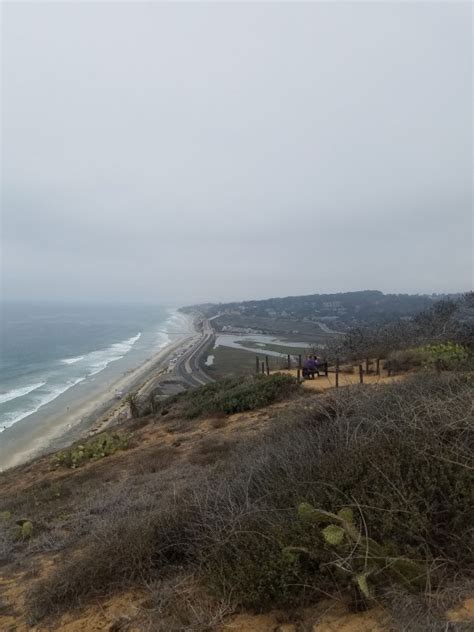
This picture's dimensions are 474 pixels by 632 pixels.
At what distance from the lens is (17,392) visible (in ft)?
130

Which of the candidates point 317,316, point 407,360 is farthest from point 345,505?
point 317,316

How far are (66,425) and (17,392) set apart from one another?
14.9 m

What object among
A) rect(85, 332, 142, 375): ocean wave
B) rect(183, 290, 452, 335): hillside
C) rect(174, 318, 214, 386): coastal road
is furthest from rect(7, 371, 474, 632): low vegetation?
rect(183, 290, 452, 335): hillside

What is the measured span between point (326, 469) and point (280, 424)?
11.3 feet

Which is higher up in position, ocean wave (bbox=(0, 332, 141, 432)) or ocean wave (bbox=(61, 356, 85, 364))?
ocean wave (bbox=(61, 356, 85, 364))

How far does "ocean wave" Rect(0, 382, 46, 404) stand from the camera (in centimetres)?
3712

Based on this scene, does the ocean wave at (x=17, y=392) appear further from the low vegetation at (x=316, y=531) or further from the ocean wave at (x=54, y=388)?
the low vegetation at (x=316, y=531)

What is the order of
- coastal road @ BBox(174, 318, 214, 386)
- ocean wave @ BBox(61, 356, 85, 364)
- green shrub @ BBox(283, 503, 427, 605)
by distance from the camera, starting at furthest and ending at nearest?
ocean wave @ BBox(61, 356, 85, 364)
coastal road @ BBox(174, 318, 214, 386)
green shrub @ BBox(283, 503, 427, 605)

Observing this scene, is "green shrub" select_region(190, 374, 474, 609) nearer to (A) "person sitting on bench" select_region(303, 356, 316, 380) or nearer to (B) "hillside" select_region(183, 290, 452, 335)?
(A) "person sitting on bench" select_region(303, 356, 316, 380)

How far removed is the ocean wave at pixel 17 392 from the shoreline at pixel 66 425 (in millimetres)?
4728

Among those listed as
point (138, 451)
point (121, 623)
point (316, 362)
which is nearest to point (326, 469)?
point (121, 623)

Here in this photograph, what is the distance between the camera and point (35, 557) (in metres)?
4.96

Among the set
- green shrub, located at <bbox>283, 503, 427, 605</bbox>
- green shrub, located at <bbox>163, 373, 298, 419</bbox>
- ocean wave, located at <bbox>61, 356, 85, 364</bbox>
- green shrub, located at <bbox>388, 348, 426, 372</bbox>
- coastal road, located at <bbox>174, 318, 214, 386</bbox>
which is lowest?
coastal road, located at <bbox>174, 318, 214, 386</bbox>

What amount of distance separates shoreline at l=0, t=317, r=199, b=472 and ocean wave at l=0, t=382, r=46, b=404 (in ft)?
15.5
